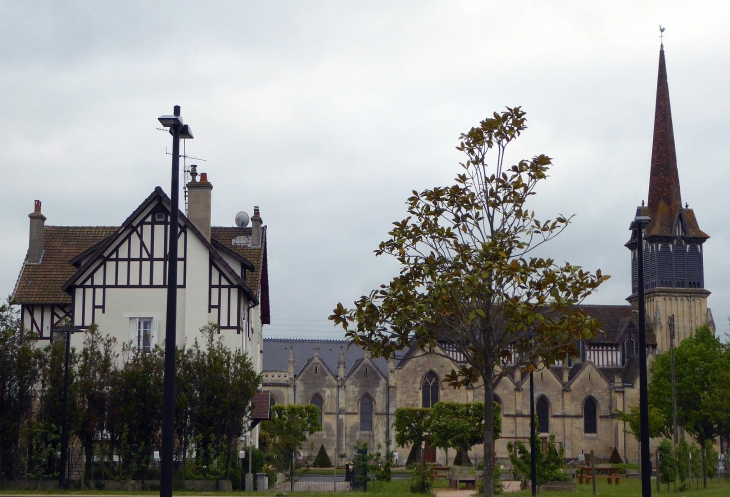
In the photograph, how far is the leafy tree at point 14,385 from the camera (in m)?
29.9

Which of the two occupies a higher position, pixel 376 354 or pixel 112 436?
pixel 376 354

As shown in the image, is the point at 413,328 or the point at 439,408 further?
the point at 439,408

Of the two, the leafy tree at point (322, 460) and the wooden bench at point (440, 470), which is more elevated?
the wooden bench at point (440, 470)

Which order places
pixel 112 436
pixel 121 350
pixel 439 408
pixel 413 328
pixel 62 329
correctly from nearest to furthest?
pixel 413 328
pixel 62 329
pixel 112 436
pixel 121 350
pixel 439 408

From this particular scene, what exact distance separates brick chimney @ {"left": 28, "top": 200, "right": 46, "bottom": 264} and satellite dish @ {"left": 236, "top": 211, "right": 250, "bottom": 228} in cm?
887

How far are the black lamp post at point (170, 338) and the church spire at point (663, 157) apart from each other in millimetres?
69430

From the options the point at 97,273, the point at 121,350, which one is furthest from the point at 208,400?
the point at 97,273

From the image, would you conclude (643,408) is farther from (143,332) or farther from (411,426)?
(411,426)

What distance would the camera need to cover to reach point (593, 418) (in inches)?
2712

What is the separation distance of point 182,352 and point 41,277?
879cm

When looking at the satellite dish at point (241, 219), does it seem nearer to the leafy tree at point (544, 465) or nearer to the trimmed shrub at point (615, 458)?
the leafy tree at point (544, 465)

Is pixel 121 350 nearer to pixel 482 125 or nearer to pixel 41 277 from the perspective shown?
pixel 41 277

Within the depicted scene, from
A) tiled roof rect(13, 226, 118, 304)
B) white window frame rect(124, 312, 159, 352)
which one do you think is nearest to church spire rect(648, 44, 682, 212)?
tiled roof rect(13, 226, 118, 304)

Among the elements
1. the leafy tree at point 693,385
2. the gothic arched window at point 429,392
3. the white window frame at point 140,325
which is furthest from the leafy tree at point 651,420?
the white window frame at point 140,325
